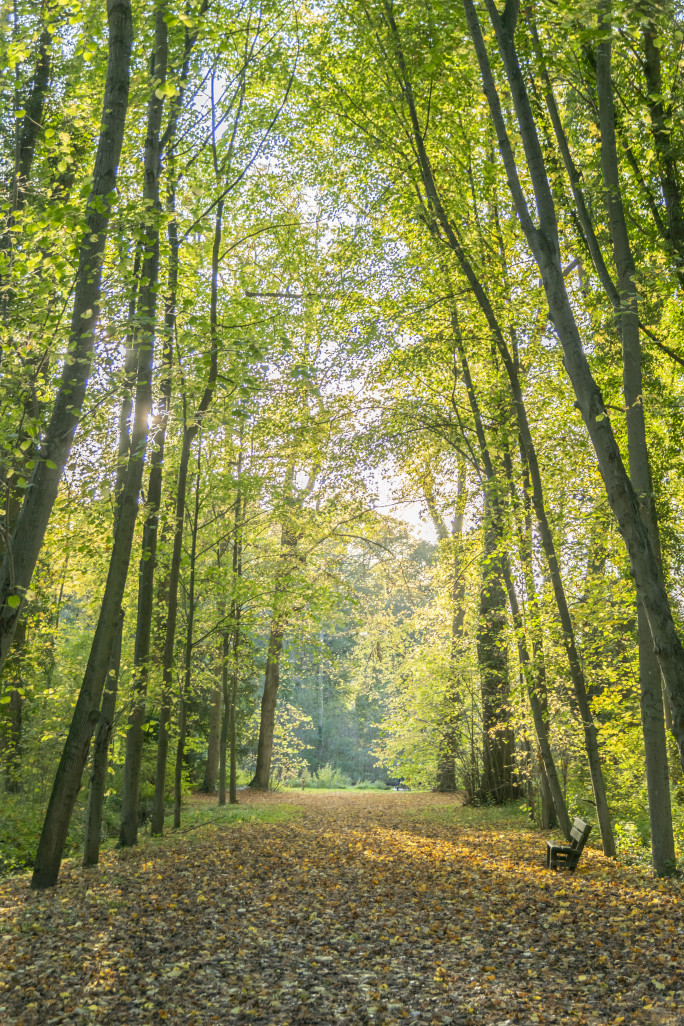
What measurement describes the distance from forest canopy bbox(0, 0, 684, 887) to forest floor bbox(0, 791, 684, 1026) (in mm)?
1002

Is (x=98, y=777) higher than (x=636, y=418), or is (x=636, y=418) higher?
(x=636, y=418)

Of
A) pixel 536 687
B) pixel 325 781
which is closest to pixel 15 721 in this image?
pixel 536 687

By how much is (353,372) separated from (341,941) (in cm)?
983

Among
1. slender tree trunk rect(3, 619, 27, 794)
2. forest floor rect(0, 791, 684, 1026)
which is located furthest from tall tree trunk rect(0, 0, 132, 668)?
slender tree trunk rect(3, 619, 27, 794)

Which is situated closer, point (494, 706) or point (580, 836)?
point (580, 836)

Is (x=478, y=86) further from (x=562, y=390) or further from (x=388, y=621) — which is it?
(x=388, y=621)

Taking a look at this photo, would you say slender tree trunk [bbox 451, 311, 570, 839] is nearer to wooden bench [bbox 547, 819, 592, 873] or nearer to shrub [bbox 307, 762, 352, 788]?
wooden bench [bbox 547, 819, 592, 873]

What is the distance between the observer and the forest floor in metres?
4.35

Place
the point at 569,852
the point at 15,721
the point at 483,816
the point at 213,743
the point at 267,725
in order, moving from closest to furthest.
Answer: the point at 569,852
the point at 15,721
the point at 483,816
the point at 267,725
the point at 213,743

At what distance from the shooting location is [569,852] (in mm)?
7777

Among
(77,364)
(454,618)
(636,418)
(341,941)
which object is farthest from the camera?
(454,618)

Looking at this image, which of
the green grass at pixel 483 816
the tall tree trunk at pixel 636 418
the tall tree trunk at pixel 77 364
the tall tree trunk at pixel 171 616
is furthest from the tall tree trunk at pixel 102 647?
the green grass at pixel 483 816

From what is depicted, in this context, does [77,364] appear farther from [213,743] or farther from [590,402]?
[213,743]

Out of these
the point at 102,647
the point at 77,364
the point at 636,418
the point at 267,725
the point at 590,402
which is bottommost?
the point at 267,725
